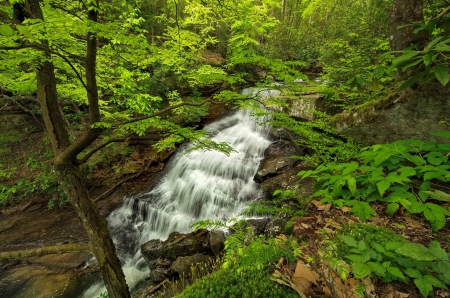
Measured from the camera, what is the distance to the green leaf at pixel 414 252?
1255 mm

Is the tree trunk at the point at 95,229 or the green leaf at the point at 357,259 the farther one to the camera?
the tree trunk at the point at 95,229

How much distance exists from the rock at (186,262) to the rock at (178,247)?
10.5 inches

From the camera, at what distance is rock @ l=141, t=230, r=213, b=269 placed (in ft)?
19.2

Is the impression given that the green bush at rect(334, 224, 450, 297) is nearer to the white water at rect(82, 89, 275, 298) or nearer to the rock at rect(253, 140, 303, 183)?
the rock at rect(253, 140, 303, 183)

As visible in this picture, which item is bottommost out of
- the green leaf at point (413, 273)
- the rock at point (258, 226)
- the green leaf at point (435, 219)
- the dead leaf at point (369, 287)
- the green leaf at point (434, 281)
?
the rock at point (258, 226)

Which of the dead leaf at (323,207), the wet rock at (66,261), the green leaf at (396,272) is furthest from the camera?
the wet rock at (66,261)

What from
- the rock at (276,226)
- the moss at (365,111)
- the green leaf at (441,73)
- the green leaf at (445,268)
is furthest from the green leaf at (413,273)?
the moss at (365,111)

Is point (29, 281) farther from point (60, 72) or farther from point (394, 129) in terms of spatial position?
point (394, 129)

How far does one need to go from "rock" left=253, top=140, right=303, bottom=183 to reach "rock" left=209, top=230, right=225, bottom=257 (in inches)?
111

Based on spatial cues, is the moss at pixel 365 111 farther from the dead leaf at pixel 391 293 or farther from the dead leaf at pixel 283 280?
the dead leaf at pixel 283 280

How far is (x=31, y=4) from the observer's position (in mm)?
3115

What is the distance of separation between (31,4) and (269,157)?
25.6ft

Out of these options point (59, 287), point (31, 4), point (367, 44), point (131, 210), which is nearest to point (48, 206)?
point (131, 210)

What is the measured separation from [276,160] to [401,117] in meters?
4.72
